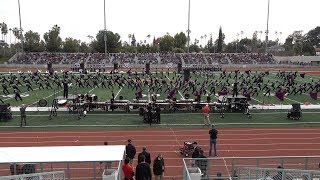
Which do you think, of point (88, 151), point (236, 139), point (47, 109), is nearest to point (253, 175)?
point (88, 151)

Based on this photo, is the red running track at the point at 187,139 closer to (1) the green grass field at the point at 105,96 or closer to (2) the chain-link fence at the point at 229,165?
(2) the chain-link fence at the point at 229,165

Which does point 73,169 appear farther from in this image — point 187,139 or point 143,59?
point 143,59

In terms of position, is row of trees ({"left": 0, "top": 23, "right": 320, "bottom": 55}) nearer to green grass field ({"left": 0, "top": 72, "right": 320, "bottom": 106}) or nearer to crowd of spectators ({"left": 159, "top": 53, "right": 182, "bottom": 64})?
crowd of spectators ({"left": 159, "top": 53, "right": 182, "bottom": 64})

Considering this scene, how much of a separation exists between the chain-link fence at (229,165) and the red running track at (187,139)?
2478 mm

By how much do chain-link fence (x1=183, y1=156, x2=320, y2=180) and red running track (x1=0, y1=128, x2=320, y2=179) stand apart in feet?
8.13

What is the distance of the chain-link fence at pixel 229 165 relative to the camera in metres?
9.71

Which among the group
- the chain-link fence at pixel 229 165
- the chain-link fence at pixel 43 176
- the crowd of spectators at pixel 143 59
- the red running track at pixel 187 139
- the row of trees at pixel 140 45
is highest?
the row of trees at pixel 140 45

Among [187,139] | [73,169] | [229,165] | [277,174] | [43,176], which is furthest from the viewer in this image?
[187,139]

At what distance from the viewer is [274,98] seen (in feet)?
105

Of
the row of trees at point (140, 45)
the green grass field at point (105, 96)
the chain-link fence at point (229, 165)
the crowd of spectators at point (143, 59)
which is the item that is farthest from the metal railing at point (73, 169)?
the row of trees at point (140, 45)

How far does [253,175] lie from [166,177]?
3853 mm

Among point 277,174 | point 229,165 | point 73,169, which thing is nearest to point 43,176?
point 73,169

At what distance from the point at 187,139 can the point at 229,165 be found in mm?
5606

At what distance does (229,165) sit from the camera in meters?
13.2
